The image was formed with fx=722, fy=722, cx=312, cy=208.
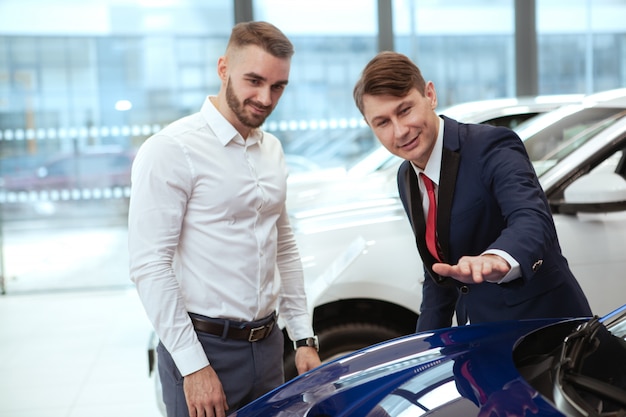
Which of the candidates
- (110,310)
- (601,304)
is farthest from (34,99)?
(601,304)

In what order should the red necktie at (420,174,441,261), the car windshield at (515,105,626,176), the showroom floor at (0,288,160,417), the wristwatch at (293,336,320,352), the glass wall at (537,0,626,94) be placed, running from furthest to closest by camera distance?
the glass wall at (537,0,626,94) → the showroom floor at (0,288,160,417) → the car windshield at (515,105,626,176) → the wristwatch at (293,336,320,352) → the red necktie at (420,174,441,261)

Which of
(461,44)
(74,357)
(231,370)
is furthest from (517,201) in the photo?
(461,44)

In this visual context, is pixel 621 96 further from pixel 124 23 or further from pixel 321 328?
pixel 124 23

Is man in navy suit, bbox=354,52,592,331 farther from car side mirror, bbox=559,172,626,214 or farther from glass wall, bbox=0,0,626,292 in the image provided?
glass wall, bbox=0,0,626,292

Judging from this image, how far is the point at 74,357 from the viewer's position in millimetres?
4969

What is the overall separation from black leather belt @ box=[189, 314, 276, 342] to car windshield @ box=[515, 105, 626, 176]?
1834 millimetres

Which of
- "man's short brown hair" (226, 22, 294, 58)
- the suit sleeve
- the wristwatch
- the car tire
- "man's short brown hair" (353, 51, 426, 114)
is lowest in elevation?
the car tire

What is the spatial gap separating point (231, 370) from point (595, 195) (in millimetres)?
1787

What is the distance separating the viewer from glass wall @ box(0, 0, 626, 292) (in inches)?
293

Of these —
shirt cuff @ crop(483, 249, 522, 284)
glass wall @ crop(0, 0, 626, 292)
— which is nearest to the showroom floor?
glass wall @ crop(0, 0, 626, 292)

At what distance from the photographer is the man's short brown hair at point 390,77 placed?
1921mm

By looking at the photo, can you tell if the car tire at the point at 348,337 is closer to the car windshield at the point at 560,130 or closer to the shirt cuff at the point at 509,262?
the car windshield at the point at 560,130

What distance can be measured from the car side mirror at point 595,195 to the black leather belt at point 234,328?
163 centimetres

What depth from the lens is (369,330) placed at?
312 centimetres
